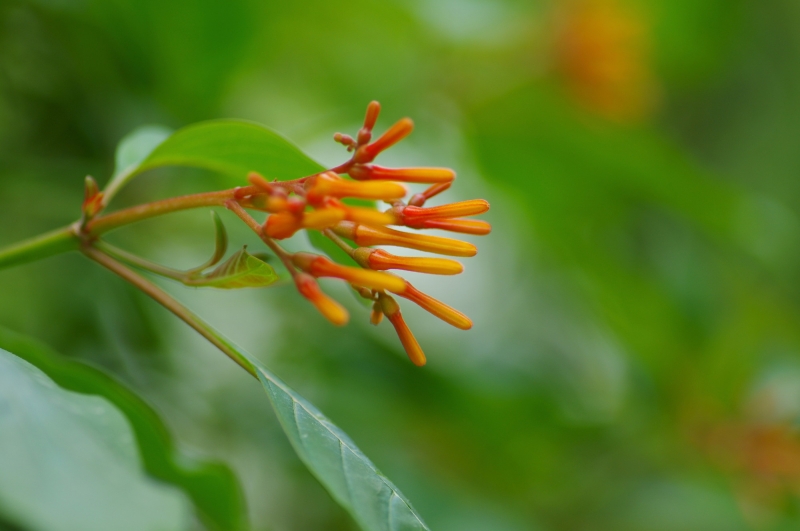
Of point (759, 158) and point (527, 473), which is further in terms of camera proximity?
point (759, 158)

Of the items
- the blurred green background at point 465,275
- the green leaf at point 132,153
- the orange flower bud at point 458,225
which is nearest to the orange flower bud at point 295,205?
the orange flower bud at point 458,225

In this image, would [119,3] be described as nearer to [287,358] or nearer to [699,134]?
[287,358]

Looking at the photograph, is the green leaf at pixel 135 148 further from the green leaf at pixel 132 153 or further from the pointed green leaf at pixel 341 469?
the pointed green leaf at pixel 341 469

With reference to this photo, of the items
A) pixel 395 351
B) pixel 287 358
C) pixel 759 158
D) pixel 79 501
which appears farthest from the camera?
pixel 759 158

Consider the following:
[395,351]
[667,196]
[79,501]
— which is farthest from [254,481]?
[79,501]

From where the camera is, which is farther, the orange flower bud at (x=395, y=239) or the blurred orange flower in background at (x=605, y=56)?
the blurred orange flower in background at (x=605, y=56)

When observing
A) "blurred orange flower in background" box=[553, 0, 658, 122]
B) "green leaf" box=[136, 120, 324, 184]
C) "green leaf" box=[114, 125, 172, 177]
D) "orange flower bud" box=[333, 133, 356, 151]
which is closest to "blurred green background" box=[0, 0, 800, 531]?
"blurred orange flower in background" box=[553, 0, 658, 122]

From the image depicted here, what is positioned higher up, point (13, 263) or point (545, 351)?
point (545, 351)
